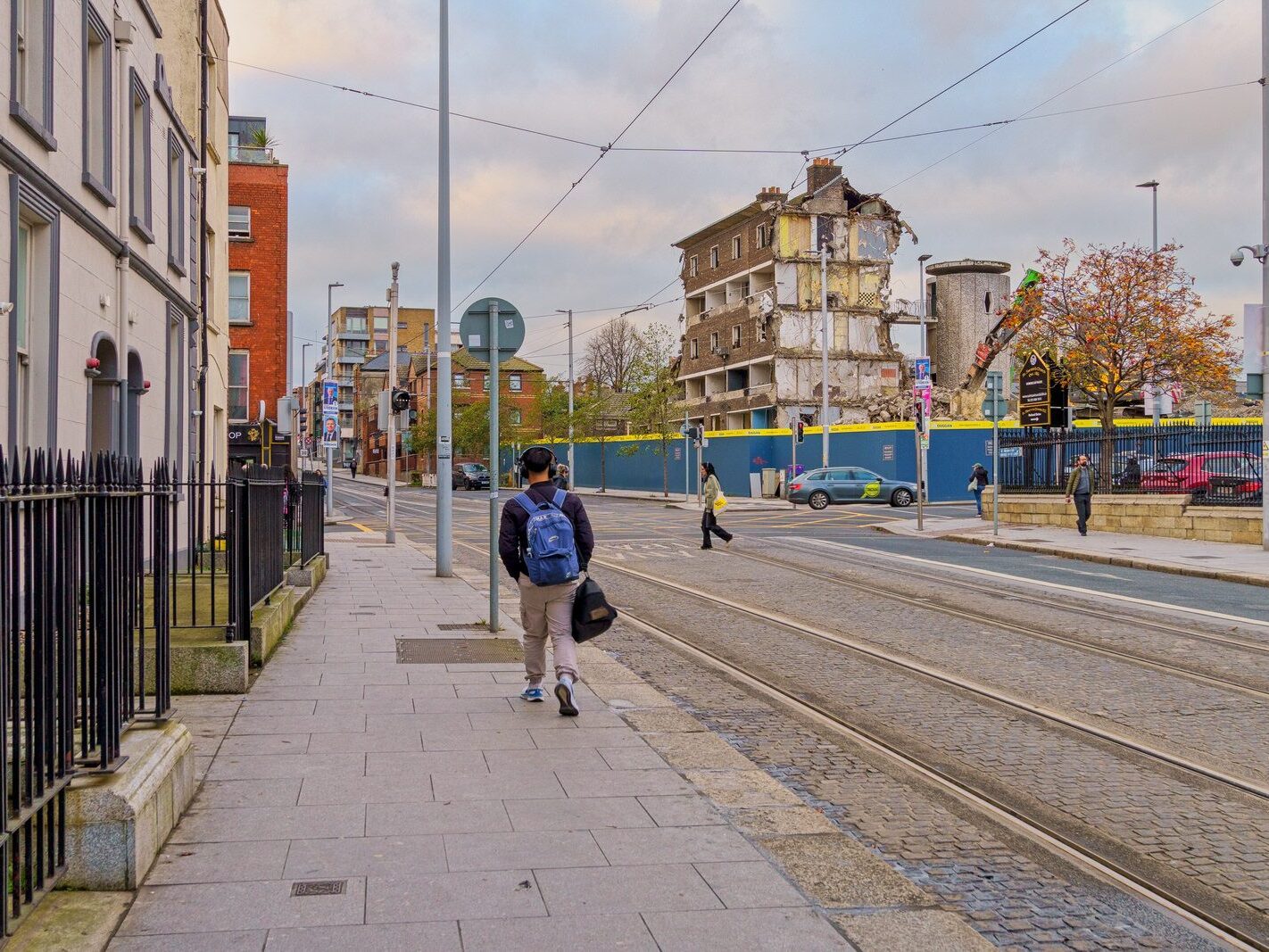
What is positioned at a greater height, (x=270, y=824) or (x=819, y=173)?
(x=819, y=173)

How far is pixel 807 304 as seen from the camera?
61.3 meters

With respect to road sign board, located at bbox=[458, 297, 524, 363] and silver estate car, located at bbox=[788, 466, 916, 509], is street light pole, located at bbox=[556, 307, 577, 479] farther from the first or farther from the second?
road sign board, located at bbox=[458, 297, 524, 363]

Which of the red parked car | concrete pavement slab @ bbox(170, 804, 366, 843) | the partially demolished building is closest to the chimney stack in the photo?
the partially demolished building

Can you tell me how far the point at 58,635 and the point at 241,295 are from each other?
128ft

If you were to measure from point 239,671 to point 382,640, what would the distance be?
2.80 m

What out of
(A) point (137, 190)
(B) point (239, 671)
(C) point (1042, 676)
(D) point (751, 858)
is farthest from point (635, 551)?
(D) point (751, 858)

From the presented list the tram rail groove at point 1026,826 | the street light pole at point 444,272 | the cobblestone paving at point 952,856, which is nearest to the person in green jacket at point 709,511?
the street light pole at point 444,272

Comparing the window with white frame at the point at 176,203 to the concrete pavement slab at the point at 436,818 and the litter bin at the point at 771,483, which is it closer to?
the concrete pavement slab at the point at 436,818

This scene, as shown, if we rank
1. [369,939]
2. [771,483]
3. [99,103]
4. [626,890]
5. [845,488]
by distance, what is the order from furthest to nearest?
[771,483] < [845,488] < [99,103] < [626,890] < [369,939]

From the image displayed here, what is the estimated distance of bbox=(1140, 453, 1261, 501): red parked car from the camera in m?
22.6

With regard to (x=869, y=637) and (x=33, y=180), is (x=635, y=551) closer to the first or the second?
(x=869, y=637)

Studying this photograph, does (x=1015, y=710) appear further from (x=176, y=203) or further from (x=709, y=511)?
(x=176, y=203)

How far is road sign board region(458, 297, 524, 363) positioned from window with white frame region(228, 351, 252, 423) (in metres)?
32.2

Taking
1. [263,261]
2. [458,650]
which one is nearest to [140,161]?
[458,650]
